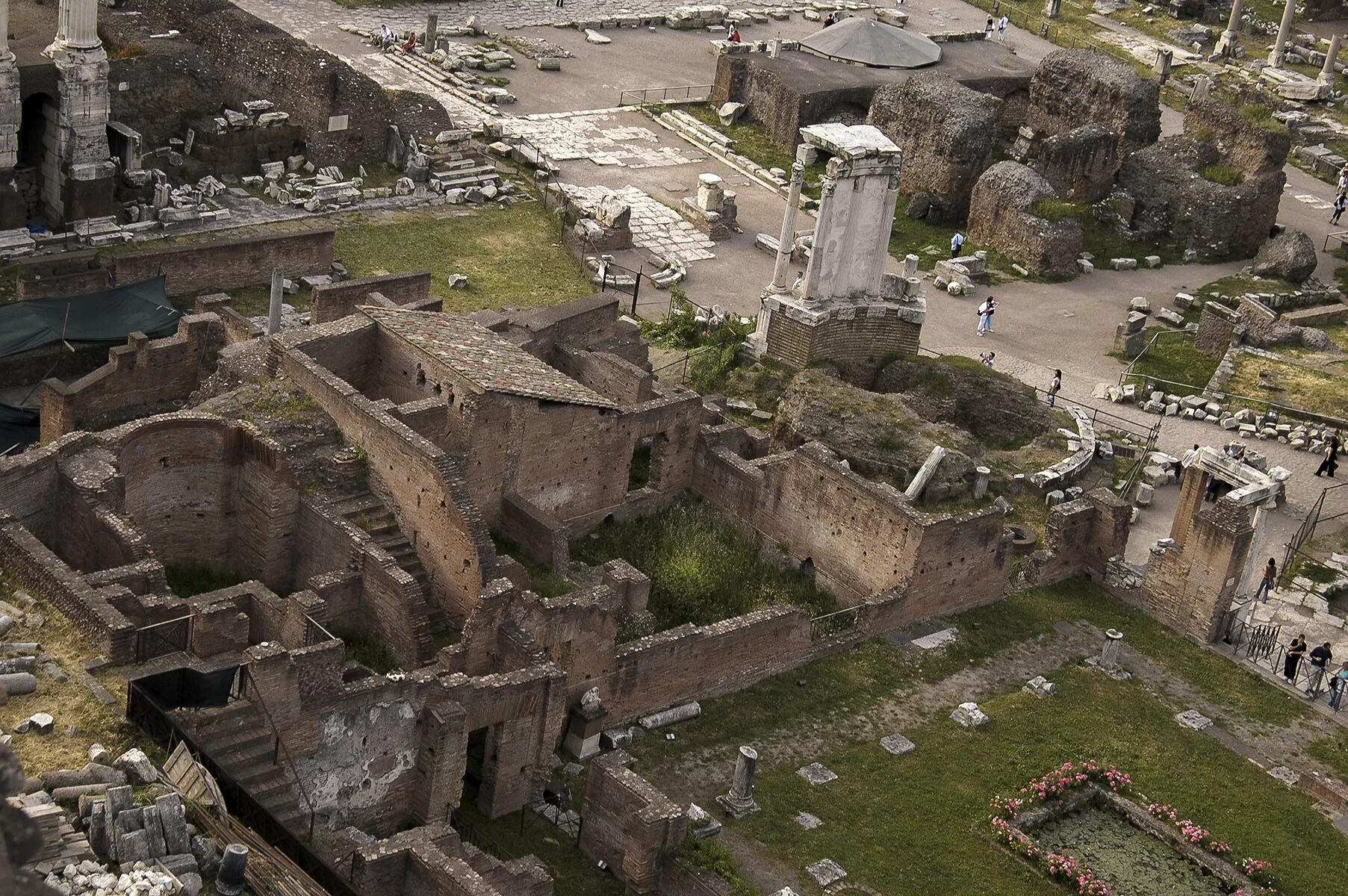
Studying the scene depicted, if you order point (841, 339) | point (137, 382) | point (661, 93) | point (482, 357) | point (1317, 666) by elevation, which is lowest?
point (661, 93)

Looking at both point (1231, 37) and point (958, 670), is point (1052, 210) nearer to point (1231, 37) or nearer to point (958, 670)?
point (958, 670)

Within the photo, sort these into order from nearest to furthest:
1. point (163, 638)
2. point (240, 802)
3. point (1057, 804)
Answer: point (240, 802), point (163, 638), point (1057, 804)

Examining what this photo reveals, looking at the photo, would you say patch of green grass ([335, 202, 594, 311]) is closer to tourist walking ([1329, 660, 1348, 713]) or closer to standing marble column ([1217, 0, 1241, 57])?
tourist walking ([1329, 660, 1348, 713])

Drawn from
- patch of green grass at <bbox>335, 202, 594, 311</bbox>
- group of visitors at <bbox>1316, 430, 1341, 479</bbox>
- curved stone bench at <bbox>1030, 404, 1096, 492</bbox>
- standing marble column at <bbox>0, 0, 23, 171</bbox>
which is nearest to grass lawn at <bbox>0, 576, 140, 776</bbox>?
patch of green grass at <bbox>335, 202, 594, 311</bbox>

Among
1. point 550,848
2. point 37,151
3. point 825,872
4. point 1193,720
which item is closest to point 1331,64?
point 1193,720

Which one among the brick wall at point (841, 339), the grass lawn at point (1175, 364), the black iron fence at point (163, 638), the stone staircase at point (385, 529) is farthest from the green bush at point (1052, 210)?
the black iron fence at point (163, 638)

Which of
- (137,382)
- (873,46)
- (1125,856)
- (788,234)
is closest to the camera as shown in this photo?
(1125,856)
